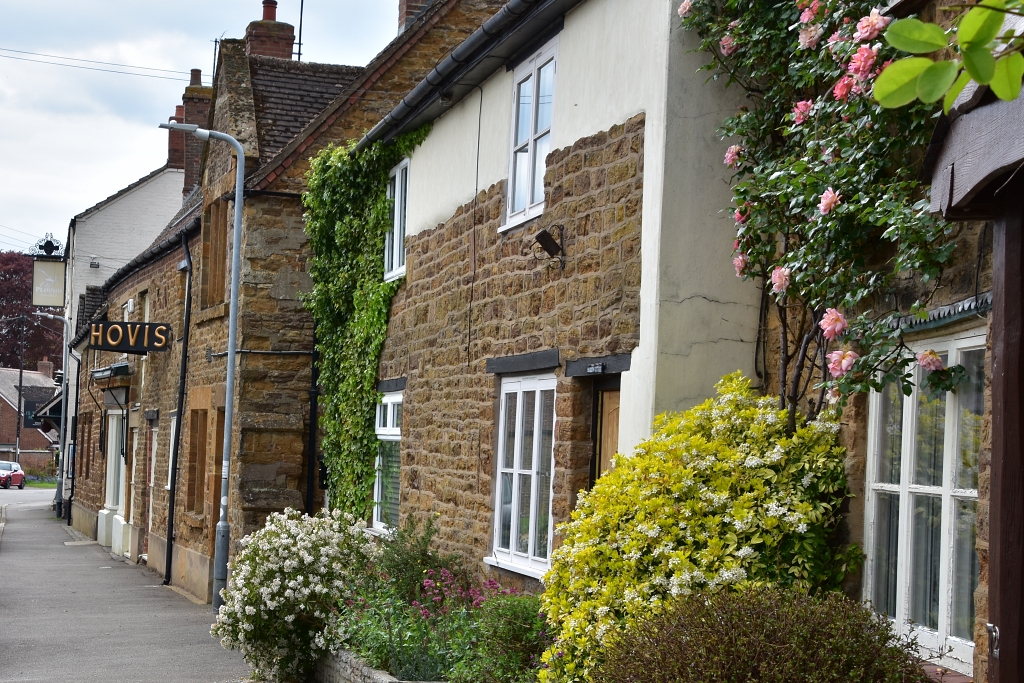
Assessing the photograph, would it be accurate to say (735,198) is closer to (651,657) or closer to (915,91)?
(651,657)

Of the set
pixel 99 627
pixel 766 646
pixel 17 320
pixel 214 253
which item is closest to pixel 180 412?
pixel 214 253

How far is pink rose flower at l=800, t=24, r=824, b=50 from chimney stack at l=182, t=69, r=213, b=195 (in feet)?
69.5

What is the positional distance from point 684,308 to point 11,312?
71265 millimetres

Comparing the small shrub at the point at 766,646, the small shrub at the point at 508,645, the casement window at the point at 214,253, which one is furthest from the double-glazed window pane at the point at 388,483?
the small shrub at the point at 766,646

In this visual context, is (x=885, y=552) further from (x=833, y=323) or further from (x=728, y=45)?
(x=728, y=45)

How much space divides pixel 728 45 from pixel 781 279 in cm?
173

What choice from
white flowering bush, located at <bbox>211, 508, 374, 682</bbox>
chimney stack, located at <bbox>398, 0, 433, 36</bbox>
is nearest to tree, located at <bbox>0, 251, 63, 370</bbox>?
chimney stack, located at <bbox>398, 0, 433, 36</bbox>

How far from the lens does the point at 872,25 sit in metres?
5.84

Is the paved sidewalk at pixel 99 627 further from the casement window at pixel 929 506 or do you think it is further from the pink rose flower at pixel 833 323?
the pink rose flower at pixel 833 323

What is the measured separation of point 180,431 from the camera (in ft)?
70.6

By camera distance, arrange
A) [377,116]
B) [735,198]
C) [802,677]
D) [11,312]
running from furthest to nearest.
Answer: [11,312] → [377,116] → [735,198] → [802,677]

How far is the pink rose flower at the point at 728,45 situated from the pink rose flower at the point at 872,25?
5.55 ft

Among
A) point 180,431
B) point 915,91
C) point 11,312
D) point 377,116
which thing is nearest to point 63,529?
point 180,431

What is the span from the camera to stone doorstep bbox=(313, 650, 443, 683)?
932 cm
